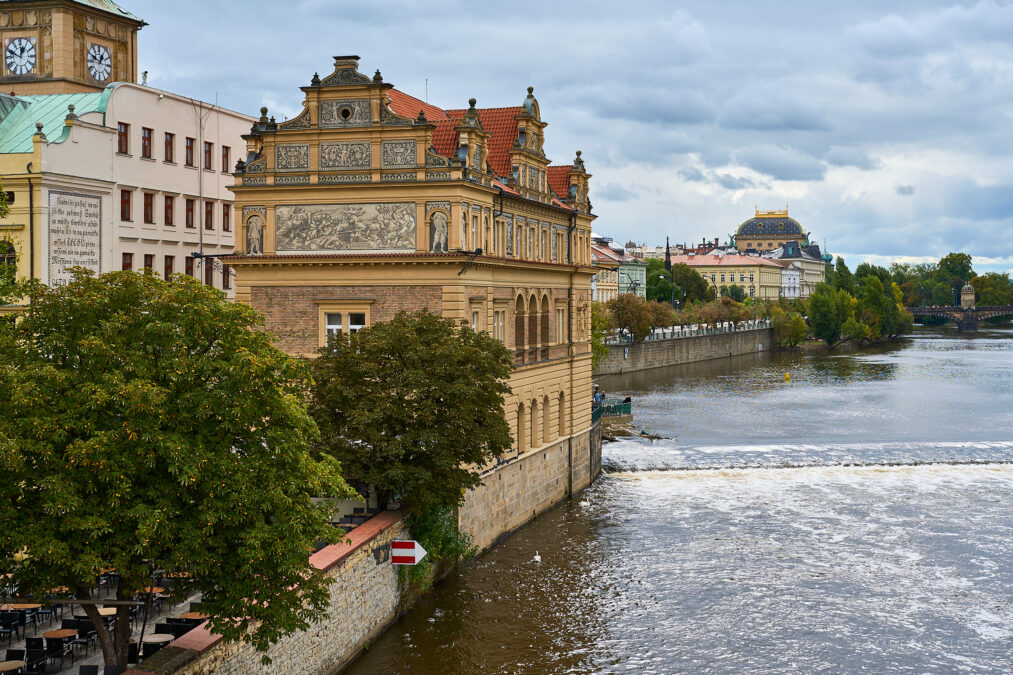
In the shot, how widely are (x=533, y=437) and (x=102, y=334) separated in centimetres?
2809

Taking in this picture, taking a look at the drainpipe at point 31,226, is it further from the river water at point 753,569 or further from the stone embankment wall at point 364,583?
the river water at point 753,569

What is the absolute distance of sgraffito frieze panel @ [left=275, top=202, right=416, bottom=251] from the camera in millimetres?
41812

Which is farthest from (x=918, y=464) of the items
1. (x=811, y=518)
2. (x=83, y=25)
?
(x=83, y=25)

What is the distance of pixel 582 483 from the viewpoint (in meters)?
56.1

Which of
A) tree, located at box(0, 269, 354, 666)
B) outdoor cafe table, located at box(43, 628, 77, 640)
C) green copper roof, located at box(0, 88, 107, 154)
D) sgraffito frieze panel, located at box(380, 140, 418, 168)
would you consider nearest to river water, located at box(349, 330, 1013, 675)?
outdoor cafe table, located at box(43, 628, 77, 640)

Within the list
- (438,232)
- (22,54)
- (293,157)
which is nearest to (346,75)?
(293,157)

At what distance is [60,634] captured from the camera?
24.8 metres

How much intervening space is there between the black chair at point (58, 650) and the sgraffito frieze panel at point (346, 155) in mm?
21649

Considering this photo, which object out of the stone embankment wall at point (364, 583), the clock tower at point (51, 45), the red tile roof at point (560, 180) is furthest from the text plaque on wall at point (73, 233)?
the red tile roof at point (560, 180)

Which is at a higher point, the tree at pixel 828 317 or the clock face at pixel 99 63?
the clock face at pixel 99 63

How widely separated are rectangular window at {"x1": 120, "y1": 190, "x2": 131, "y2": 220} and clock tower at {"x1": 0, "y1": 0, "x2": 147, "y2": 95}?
8293 millimetres

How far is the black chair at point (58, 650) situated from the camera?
24250 mm

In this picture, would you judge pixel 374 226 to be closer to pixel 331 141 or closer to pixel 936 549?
pixel 331 141

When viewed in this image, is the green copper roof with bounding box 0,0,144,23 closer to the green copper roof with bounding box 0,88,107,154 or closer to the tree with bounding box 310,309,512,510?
the green copper roof with bounding box 0,88,107,154
